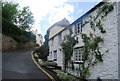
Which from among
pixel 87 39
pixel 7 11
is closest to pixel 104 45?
pixel 87 39

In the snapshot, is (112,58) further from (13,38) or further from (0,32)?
(13,38)

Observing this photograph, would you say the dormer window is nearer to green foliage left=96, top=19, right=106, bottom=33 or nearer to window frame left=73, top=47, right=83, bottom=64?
window frame left=73, top=47, right=83, bottom=64

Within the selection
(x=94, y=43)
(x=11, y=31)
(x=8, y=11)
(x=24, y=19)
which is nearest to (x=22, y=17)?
(x=24, y=19)

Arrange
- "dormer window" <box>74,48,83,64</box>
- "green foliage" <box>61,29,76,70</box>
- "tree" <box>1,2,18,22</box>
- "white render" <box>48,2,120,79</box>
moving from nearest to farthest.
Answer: "white render" <box>48,2,120,79</box> → "dormer window" <box>74,48,83,64</box> → "green foliage" <box>61,29,76,70</box> → "tree" <box>1,2,18,22</box>

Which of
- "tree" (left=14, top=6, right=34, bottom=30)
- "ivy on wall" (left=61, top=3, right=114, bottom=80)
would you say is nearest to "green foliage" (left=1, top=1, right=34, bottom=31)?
"tree" (left=14, top=6, right=34, bottom=30)

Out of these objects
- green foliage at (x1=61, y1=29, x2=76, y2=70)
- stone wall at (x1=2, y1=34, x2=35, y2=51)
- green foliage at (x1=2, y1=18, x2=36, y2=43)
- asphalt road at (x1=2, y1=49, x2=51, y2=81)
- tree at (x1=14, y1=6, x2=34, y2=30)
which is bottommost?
asphalt road at (x1=2, y1=49, x2=51, y2=81)

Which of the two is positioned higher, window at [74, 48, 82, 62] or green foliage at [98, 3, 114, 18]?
green foliage at [98, 3, 114, 18]

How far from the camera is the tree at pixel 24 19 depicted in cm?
4519

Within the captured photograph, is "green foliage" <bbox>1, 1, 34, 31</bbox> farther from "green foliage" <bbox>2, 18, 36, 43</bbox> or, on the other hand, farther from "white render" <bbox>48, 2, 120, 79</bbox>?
"white render" <bbox>48, 2, 120, 79</bbox>

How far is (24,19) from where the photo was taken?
4628 cm

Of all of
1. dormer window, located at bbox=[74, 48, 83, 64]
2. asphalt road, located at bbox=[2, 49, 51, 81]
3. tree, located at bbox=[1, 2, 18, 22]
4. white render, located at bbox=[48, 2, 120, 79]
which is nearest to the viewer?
white render, located at bbox=[48, 2, 120, 79]

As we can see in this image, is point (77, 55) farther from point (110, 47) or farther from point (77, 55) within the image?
point (110, 47)

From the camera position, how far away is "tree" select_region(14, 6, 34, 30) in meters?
45.2

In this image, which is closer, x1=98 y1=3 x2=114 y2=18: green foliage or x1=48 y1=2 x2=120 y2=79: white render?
x1=48 y1=2 x2=120 y2=79: white render
